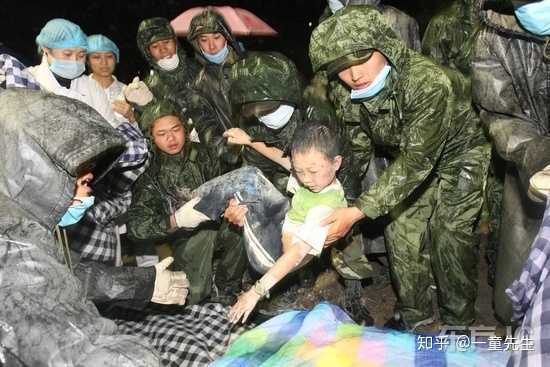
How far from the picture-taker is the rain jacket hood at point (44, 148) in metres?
1.90

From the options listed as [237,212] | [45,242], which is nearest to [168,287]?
[237,212]

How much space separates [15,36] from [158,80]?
175 inches

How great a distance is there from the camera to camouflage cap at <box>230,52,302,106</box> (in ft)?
11.0

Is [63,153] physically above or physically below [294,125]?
above

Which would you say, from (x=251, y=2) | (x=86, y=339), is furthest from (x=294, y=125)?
(x=251, y=2)

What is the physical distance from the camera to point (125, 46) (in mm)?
8797

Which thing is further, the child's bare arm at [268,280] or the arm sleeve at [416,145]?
the arm sleeve at [416,145]

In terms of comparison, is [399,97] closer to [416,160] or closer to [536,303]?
[416,160]

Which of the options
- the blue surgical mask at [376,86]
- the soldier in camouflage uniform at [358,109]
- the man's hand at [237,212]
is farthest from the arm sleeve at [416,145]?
the man's hand at [237,212]

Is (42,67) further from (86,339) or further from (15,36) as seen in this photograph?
(15,36)

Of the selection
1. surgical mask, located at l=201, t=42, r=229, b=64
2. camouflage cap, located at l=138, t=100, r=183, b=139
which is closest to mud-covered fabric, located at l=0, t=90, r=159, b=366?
camouflage cap, located at l=138, t=100, r=183, b=139

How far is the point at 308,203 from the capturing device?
2992mm

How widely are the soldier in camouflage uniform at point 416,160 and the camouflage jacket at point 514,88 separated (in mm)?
196

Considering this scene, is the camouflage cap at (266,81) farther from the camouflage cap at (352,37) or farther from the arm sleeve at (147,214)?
the arm sleeve at (147,214)
